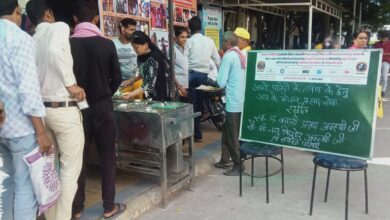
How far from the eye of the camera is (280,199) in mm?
4148

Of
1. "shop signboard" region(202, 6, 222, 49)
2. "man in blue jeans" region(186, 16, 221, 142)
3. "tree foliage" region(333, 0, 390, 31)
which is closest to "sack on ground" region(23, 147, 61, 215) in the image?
"man in blue jeans" region(186, 16, 221, 142)

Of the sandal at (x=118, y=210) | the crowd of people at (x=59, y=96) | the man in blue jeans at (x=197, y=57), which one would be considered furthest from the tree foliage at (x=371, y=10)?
the sandal at (x=118, y=210)

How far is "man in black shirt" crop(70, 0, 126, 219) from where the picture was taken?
Result: 3.17 metres

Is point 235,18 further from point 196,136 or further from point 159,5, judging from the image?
point 196,136

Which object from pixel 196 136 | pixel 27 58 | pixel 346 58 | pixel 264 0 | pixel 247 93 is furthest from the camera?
pixel 264 0

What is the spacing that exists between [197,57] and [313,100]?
8.50ft

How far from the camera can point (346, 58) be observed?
11.8 feet

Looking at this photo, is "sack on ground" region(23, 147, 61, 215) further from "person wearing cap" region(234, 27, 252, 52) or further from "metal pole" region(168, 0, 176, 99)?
"person wearing cap" region(234, 27, 252, 52)

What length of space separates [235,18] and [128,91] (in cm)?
615

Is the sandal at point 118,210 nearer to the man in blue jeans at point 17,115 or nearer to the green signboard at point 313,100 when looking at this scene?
the man in blue jeans at point 17,115

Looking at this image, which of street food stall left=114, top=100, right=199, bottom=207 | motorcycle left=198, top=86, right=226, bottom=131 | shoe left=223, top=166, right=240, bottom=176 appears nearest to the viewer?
street food stall left=114, top=100, right=199, bottom=207

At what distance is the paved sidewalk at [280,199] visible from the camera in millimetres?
3795

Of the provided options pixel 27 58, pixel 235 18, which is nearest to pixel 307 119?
pixel 27 58

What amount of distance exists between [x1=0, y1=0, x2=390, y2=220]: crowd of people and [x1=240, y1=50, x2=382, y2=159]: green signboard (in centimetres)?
48
